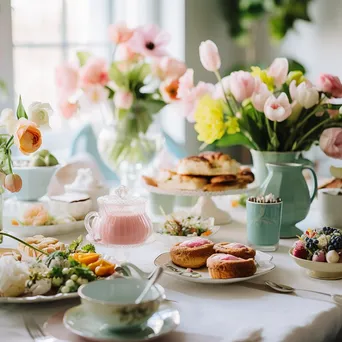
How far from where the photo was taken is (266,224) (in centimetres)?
158

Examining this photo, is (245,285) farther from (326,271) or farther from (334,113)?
(334,113)

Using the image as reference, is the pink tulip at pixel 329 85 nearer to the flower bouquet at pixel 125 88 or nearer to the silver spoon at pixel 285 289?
the flower bouquet at pixel 125 88

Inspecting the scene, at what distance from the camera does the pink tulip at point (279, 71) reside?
1.84 meters

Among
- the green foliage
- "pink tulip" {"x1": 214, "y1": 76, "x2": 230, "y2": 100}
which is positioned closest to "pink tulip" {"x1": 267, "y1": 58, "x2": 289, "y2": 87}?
"pink tulip" {"x1": 214, "y1": 76, "x2": 230, "y2": 100}

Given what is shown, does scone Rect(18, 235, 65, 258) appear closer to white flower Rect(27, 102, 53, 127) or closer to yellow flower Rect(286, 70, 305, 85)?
white flower Rect(27, 102, 53, 127)

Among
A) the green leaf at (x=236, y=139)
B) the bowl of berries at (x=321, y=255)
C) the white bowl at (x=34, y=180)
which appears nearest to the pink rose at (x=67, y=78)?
the white bowl at (x=34, y=180)

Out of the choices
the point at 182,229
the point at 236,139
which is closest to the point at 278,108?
the point at 236,139

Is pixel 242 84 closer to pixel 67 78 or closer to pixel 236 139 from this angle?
pixel 236 139

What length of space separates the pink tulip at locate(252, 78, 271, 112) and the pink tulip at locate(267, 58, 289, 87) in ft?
0.29

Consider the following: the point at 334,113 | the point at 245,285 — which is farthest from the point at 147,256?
the point at 334,113

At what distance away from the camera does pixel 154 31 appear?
2266 mm

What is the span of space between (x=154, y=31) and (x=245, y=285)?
1.14 m

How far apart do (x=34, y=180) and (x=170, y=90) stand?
1.68 feet

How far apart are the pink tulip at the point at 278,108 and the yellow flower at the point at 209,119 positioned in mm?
160
